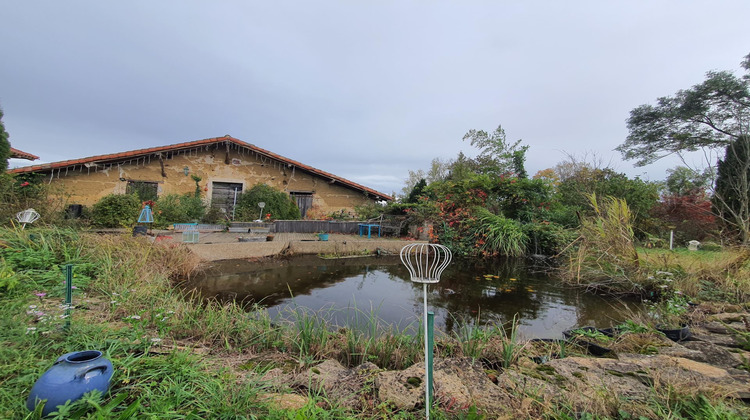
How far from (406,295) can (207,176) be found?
10.6 m

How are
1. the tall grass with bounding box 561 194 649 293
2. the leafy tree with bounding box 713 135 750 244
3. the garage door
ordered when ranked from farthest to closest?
1. the garage door
2. the leafy tree with bounding box 713 135 750 244
3. the tall grass with bounding box 561 194 649 293

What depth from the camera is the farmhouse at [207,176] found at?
399 inches

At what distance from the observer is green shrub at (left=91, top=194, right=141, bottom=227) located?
796 cm

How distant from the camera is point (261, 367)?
2016 mm

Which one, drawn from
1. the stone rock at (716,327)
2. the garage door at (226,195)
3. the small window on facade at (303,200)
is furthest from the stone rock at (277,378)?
the small window on facade at (303,200)

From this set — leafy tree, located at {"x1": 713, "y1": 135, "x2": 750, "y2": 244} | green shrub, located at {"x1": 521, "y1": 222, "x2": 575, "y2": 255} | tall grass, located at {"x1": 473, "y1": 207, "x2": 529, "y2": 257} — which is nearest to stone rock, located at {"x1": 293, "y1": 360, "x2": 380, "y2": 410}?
tall grass, located at {"x1": 473, "y1": 207, "x2": 529, "y2": 257}

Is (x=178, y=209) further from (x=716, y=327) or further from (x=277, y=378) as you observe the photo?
(x=716, y=327)

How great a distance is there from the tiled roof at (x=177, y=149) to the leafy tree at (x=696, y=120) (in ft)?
44.2

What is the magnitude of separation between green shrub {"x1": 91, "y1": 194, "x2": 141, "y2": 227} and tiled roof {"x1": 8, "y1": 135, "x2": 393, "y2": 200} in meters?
2.89

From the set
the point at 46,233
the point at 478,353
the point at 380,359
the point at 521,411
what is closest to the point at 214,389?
the point at 380,359

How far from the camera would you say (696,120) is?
13430mm

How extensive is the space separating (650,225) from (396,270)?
36.4 ft

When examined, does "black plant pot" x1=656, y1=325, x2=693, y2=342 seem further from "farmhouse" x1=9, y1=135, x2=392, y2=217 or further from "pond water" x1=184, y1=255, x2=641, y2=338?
"farmhouse" x1=9, y1=135, x2=392, y2=217

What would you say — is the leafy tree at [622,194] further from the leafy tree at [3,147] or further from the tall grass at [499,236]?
the leafy tree at [3,147]
